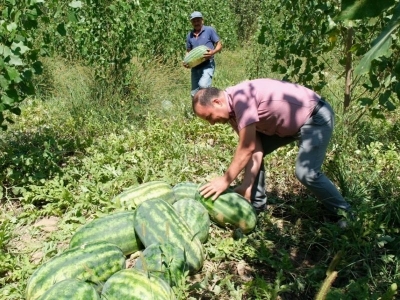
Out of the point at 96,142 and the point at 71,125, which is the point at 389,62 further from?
the point at 71,125

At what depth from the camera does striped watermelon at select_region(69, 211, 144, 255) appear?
108 inches

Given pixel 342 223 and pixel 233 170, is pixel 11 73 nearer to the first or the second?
pixel 233 170

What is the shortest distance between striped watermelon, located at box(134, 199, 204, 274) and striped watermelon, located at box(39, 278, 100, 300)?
22.1 inches

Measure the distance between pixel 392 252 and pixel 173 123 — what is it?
10.5 ft

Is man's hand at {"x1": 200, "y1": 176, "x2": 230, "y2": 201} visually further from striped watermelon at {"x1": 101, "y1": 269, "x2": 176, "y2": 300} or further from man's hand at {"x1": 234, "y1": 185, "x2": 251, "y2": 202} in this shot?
striped watermelon at {"x1": 101, "y1": 269, "x2": 176, "y2": 300}

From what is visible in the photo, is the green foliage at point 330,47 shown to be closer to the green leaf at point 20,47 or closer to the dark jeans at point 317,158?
the dark jeans at point 317,158

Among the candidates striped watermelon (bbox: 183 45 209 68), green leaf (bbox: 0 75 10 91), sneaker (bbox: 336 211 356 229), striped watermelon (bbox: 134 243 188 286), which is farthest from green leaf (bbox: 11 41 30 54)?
striped watermelon (bbox: 183 45 209 68)

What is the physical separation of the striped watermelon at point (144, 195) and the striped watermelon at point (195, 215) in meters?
Result: 0.14

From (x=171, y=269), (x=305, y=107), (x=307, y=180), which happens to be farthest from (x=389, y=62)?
(x=171, y=269)

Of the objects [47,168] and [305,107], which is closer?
[305,107]

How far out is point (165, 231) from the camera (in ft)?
8.89

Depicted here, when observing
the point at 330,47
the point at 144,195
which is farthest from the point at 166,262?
the point at 330,47

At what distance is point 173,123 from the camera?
5.51 meters

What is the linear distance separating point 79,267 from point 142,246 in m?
0.63
